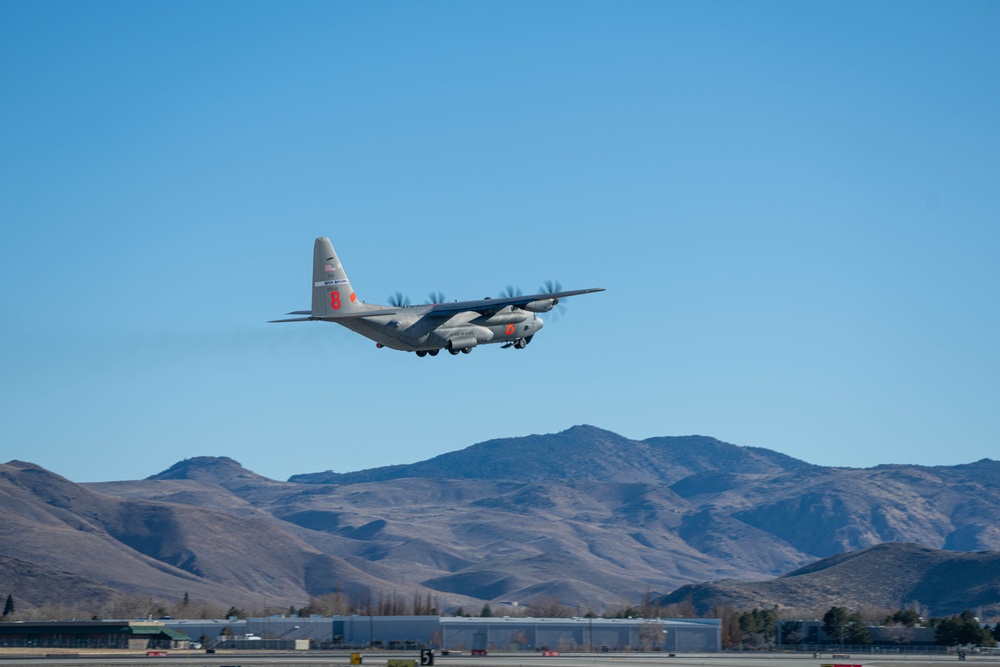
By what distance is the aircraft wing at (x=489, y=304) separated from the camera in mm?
100706

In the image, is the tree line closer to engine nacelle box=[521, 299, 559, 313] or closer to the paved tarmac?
the paved tarmac

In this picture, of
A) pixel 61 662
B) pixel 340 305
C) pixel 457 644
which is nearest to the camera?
pixel 340 305

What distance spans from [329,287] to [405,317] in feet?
20.5

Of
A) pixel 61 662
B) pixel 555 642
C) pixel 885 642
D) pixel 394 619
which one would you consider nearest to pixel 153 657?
pixel 61 662

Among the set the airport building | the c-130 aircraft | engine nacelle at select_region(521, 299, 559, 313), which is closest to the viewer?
the c-130 aircraft

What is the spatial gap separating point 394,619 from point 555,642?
2444cm

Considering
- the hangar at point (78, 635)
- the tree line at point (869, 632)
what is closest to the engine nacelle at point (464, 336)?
the hangar at point (78, 635)

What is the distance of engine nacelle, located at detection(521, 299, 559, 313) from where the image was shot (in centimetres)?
10832

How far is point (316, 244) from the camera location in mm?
100812

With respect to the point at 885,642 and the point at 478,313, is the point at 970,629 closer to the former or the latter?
the point at 885,642

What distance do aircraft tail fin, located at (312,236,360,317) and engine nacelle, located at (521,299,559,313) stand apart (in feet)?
52.0

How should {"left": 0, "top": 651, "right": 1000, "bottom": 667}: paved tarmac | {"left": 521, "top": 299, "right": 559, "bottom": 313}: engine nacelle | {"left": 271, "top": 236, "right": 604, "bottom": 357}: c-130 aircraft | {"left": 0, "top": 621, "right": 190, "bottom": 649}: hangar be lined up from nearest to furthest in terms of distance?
{"left": 271, "top": 236, "right": 604, "bottom": 357}: c-130 aircraft → {"left": 521, "top": 299, "right": 559, "bottom": 313}: engine nacelle → {"left": 0, "top": 651, "right": 1000, "bottom": 667}: paved tarmac → {"left": 0, "top": 621, "right": 190, "bottom": 649}: hangar

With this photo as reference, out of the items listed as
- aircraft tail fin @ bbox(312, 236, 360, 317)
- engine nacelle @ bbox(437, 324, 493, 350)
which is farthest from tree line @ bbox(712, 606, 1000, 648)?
aircraft tail fin @ bbox(312, 236, 360, 317)

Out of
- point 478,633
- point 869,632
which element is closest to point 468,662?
point 478,633
